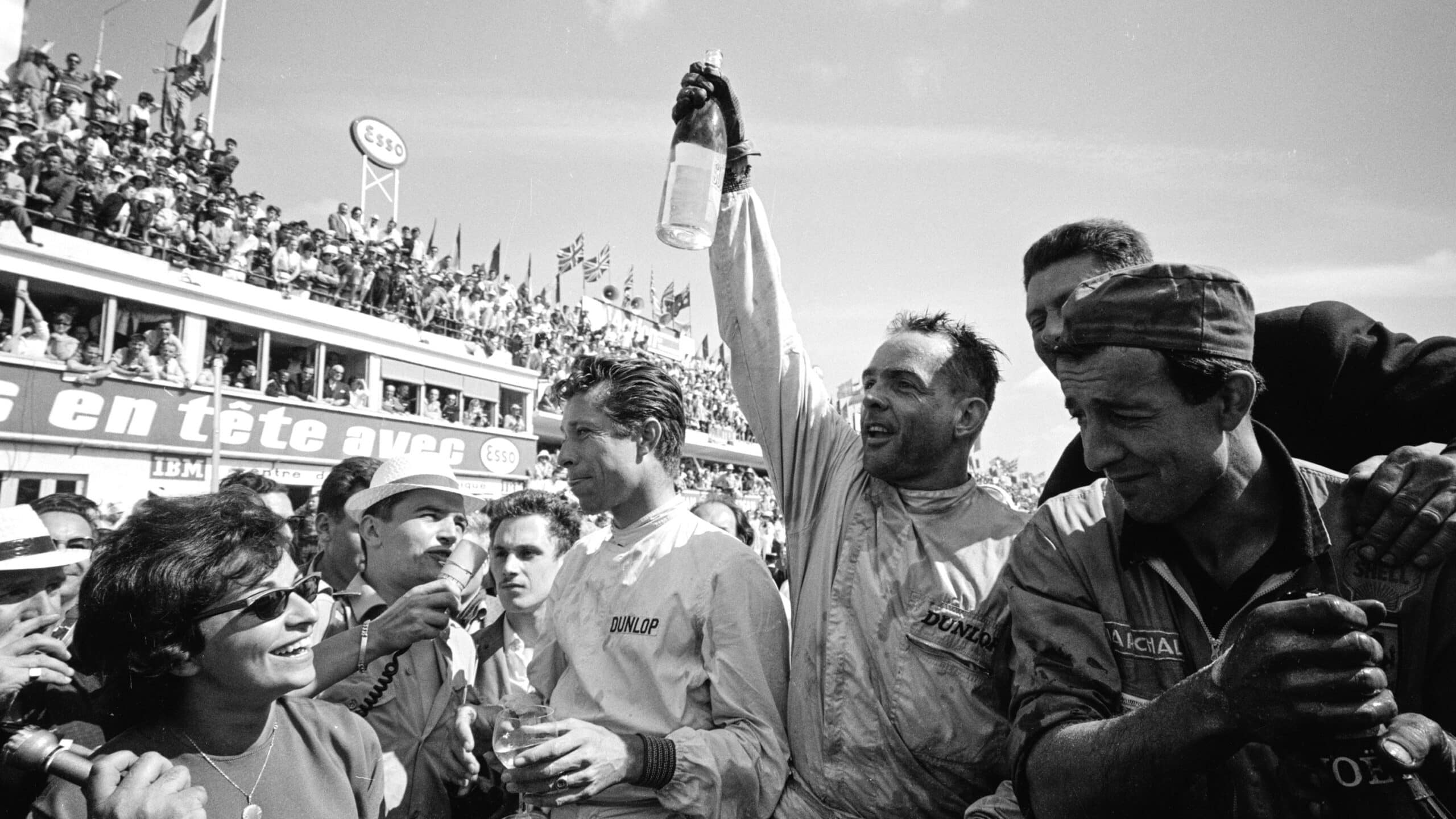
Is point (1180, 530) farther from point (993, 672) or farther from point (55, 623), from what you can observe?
point (55, 623)

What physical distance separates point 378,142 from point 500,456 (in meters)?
15.0

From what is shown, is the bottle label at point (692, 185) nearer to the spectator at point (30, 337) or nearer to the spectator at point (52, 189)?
the spectator at point (30, 337)

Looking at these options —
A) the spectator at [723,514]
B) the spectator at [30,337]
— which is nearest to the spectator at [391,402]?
the spectator at [30,337]

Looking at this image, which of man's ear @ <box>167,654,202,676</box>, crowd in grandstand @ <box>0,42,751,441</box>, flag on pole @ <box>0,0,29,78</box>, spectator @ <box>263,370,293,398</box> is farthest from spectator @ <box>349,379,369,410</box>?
man's ear @ <box>167,654,202,676</box>

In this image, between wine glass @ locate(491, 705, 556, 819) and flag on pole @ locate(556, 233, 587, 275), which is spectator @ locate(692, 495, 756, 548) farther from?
flag on pole @ locate(556, 233, 587, 275)

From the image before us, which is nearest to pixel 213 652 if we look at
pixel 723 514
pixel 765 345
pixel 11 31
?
pixel 765 345

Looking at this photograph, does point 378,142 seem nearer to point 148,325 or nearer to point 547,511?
point 148,325

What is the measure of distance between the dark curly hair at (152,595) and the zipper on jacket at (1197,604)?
207cm

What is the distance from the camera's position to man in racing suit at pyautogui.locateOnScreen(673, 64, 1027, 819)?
213cm

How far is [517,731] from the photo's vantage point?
2.02 metres

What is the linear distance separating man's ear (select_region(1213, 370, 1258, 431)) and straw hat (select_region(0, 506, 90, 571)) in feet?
11.9

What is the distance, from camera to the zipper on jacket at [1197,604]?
58.2 inches

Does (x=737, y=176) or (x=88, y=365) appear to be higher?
(x=88, y=365)

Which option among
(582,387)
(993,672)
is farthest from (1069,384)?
(582,387)
